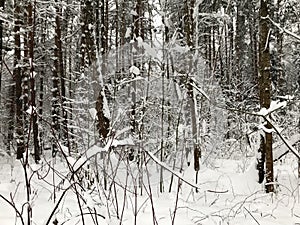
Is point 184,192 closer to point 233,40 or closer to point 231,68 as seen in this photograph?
point 231,68

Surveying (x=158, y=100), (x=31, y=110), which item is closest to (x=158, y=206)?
(x=31, y=110)

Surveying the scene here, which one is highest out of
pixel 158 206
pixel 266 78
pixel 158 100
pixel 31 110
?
pixel 31 110

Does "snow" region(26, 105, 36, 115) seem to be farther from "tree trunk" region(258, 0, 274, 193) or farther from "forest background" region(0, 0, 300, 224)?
"tree trunk" region(258, 0, 274, 193)

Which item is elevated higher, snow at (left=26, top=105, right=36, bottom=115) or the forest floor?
snow at (left=26, top=105, right=36, bottom=115)

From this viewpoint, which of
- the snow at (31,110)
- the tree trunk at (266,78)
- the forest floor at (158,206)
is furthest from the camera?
the tree trunk at (266,78)

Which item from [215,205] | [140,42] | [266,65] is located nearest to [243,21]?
[140,42]

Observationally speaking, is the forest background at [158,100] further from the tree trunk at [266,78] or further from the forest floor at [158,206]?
the forest floor at [158,206]

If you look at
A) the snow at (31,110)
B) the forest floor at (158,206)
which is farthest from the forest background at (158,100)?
the forest floor at (158,206)

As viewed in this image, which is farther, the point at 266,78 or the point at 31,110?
the point at 266,78

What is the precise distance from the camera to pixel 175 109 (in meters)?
9.91

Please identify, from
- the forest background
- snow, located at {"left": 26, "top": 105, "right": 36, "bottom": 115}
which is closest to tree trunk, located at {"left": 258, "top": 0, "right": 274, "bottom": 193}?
the forest background

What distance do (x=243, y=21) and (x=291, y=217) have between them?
22.0 m

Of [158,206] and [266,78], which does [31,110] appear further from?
[266,78]

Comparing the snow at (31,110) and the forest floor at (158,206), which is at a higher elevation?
the snow at (31,110)
